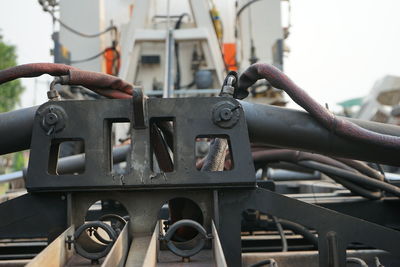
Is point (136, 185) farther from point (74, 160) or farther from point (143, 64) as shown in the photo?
point (143, 64)

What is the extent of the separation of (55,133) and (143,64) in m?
4.61

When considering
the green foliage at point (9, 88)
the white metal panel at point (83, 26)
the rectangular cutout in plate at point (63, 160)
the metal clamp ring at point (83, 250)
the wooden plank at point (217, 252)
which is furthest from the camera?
the green foliage at point (9, 88)

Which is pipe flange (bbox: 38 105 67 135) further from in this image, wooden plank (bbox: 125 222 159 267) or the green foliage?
the green foliage

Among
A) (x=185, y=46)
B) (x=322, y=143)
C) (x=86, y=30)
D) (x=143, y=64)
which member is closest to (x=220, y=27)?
(x=185, y=46)

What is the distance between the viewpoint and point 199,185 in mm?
1419

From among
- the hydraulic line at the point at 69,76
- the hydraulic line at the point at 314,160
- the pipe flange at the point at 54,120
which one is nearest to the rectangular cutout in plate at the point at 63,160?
the pipe flange at the point at 54,120

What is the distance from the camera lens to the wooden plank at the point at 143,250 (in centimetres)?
123

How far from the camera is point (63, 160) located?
264 cm

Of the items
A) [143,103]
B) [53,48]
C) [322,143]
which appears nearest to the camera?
[143,103]

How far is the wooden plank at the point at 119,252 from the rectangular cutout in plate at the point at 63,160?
0.93 ft

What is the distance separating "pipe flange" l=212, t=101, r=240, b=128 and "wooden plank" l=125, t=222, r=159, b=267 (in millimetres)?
325

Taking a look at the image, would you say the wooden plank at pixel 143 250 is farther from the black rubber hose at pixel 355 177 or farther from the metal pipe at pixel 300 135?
the black rubber hose at pixel 355 177

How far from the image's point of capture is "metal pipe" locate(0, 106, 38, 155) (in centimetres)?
152

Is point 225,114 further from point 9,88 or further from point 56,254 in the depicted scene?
point 9,88
